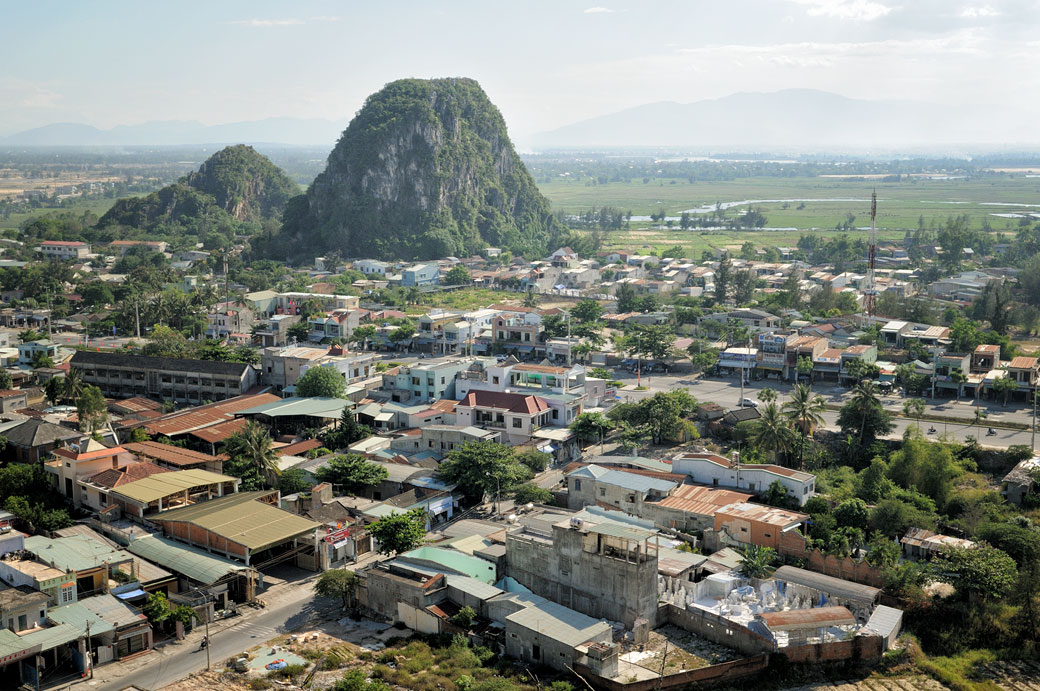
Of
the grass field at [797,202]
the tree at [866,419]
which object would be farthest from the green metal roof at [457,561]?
the grass field at [797,202]

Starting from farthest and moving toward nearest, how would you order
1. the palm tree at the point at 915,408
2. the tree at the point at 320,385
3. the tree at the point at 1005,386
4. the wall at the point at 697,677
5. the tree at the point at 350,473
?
1. the tree at the point at 1005,386
2. the tree at the point at 320,385
3. the palm tree at the point at 915,408
4. the tree at the point at 350,473
5. the wall at the point at 697,677

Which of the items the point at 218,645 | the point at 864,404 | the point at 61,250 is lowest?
the point at 218,645

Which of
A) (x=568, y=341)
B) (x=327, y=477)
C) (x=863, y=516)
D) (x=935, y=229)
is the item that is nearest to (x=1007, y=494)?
(x=863, y=516)

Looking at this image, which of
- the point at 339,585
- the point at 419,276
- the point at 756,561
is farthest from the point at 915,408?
the point at 419,276

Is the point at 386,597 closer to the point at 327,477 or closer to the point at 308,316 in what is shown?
the point at 327,477

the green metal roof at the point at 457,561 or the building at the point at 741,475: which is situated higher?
the building at the point at 741,475

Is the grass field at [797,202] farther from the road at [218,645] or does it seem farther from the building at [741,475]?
the road at [218,645]

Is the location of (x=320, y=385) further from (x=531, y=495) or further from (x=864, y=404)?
(x=864, y=404)
